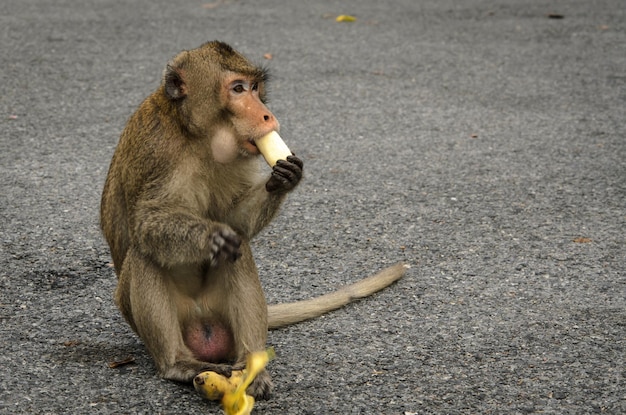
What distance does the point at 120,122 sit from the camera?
7.14m

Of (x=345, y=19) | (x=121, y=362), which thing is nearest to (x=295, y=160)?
(x=121, y=362)

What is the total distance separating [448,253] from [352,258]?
493mm

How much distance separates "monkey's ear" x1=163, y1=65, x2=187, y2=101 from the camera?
3652 millimetres

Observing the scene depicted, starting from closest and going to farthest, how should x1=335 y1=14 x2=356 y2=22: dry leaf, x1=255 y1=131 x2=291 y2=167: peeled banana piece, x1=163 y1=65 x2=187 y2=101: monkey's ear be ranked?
x1=255 y1=131 x2=291 y2=167: peeled banana piece < x1=163 y1=65 x2=187 y2=101: monkey's ear < x1=335 y1=14 x2=356 y2=22: dry leaf

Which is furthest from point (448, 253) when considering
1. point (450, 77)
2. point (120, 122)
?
point (450, 77)

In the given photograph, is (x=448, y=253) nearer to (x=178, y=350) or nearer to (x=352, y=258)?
(x=352, y=258)

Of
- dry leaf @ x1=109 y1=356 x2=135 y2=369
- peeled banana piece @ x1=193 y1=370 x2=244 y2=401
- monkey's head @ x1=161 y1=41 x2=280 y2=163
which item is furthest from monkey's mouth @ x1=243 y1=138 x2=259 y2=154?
dry leaf @ x1=109 y1=356 x2=135 y2=369

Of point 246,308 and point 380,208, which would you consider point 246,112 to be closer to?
point 246,308

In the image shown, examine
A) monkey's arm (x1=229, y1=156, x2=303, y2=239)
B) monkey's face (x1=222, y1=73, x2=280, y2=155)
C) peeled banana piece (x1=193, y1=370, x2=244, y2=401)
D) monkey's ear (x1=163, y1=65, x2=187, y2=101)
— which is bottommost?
peeled banana piece (x1=193, y1=370, x2=244, y2=401)

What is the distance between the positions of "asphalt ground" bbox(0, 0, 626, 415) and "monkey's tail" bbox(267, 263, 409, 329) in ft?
0.16

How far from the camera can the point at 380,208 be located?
5633mm

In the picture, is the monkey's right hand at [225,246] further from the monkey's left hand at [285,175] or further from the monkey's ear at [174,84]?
the monkey's ear at [174,84]

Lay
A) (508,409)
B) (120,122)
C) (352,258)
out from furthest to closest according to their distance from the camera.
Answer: (120,122), (352,258), (508,409)

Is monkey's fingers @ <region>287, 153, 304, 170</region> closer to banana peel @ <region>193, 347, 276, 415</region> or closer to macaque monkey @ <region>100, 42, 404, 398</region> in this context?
macaque monkey @ <region>100, 42, 404, 398</region>
